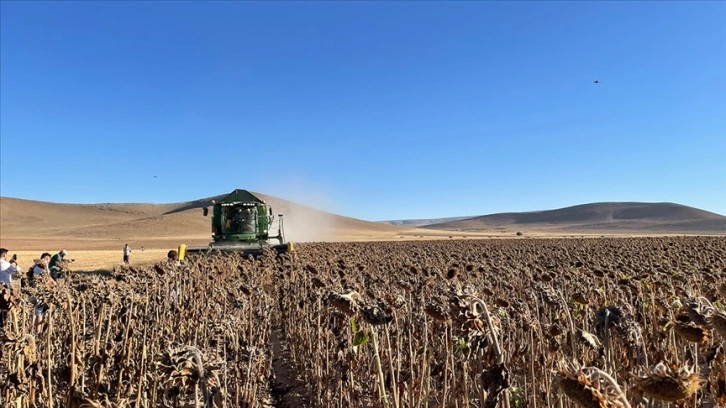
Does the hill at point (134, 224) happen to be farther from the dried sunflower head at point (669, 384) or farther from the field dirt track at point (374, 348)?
the dried sunflower head at point (669, 384)

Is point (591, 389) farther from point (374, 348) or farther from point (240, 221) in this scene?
point (240, 221)

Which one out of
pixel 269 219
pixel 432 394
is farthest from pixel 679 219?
pixel 432 394

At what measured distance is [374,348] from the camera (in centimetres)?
311

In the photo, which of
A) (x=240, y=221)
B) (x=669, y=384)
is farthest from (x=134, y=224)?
(x=669, y=384)

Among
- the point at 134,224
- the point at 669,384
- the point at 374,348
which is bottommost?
the point at 374,348

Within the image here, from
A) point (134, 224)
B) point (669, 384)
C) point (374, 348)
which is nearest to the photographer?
point (669, 384)

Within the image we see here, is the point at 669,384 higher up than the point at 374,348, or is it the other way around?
the point at 669,384

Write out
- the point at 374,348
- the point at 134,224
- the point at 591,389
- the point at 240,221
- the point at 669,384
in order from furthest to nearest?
1. the point at 134,224
2. the point at 240,221
3. the point at 374,348
4. the point at 669,384
5. the point at 591,389

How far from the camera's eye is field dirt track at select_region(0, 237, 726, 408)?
2.74m

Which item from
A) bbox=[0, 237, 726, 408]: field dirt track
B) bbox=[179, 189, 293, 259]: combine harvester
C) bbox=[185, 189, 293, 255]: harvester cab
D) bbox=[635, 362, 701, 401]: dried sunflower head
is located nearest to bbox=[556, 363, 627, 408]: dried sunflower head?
bbox=[0, 237, 726, 408]: field dirt track

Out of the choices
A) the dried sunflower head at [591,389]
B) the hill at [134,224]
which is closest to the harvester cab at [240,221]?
the dried sunflower head at [591,389]

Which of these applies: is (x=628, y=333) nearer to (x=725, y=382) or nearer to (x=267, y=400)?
(x=725, y=382)

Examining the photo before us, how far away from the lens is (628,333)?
4211 millimetres

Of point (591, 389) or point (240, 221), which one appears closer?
point (591, 389)
